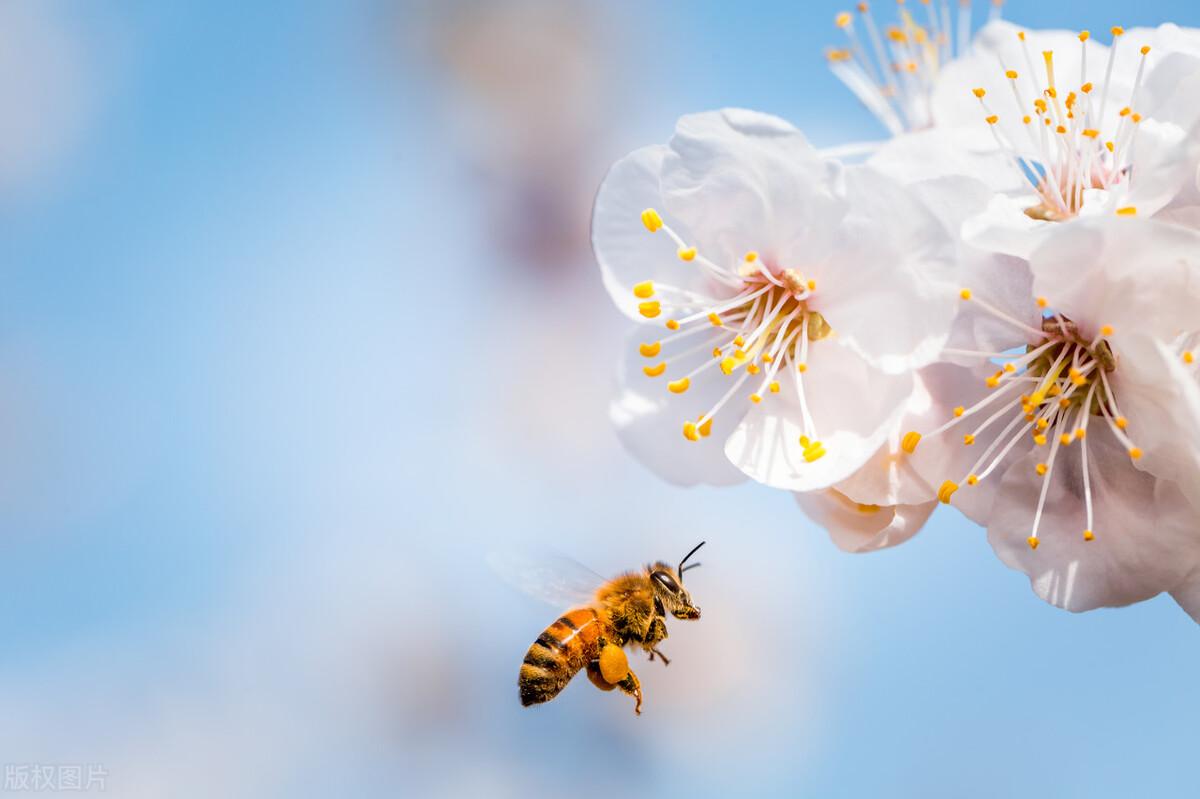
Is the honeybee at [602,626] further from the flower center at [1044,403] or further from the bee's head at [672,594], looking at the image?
the flower center at [1044,403]

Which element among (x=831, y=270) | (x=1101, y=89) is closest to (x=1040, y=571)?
(x=831, y=270)

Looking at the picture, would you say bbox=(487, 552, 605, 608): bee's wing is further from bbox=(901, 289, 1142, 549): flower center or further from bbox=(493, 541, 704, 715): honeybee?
bbox=(901, 289, 1142, 549): flower center

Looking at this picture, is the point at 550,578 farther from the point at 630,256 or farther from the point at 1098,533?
the point at 1098,533

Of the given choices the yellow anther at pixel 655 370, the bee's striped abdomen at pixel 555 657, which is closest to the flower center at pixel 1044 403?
the yellow anther at pixel 655 370

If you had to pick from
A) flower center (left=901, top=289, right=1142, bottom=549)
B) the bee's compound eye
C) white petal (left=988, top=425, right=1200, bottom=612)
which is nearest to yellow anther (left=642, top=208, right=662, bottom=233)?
flower center (left=901, top=289, right=1142, bottom=549)

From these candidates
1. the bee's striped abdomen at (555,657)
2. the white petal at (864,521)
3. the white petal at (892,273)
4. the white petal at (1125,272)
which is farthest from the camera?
the bee's striped abdomen at (555,657)
